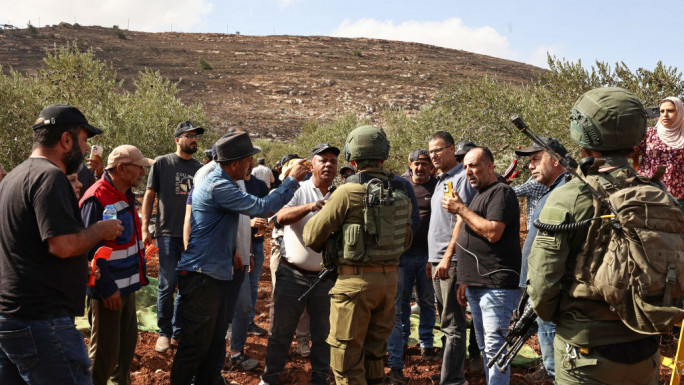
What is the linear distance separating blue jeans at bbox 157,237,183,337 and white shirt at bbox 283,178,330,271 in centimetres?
195

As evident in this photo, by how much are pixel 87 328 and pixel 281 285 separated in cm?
291

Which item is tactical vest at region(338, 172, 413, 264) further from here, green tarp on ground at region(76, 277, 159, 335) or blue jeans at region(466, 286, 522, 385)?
green tarp on ground at region(76, 277, 159, 335)

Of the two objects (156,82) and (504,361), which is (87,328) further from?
(156,82)

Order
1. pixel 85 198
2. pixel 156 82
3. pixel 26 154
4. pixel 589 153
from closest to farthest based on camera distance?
pixel 589 153 < pixel 85 198 < pixel 26 154 < pixel 156 82

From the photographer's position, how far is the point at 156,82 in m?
26.3

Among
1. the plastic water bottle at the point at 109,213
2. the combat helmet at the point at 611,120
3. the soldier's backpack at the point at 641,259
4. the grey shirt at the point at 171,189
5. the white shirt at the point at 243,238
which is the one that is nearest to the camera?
the soldier's backpack at the point at 641,259

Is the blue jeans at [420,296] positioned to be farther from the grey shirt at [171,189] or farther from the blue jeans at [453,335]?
the grey shirt at [171,189]

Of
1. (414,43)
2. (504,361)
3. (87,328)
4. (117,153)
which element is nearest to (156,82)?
(87,328)

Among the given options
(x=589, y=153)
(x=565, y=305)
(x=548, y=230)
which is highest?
(x=589, y=153)

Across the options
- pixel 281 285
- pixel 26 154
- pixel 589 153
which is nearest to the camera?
pixel 589 153

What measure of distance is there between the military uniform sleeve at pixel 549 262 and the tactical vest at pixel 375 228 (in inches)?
57.1

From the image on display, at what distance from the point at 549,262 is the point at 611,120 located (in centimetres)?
70

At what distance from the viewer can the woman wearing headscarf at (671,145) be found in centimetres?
553

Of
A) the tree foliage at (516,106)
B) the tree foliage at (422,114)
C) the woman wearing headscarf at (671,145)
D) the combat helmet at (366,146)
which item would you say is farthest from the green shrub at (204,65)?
the combat helmet at (366,146)
